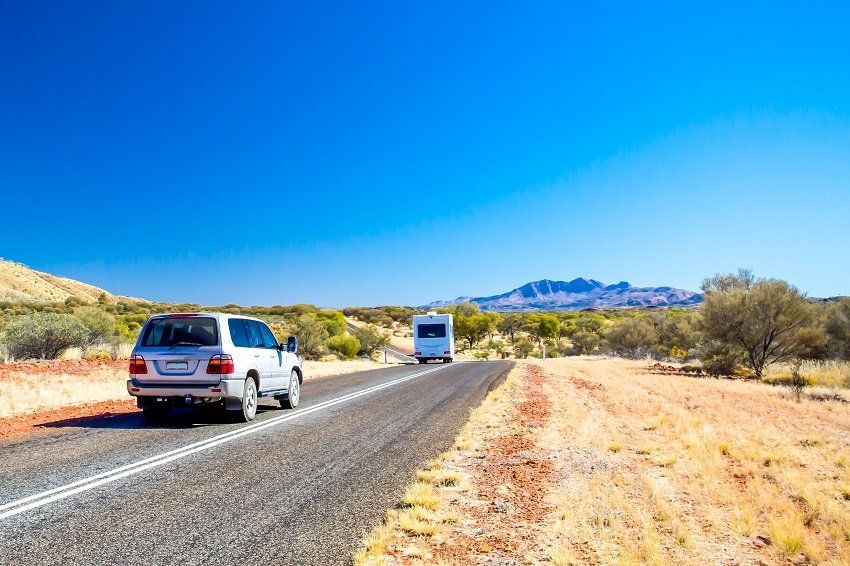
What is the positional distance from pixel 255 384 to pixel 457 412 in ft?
14.3

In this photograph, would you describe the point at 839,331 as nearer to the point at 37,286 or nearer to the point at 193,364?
the point at 193,364

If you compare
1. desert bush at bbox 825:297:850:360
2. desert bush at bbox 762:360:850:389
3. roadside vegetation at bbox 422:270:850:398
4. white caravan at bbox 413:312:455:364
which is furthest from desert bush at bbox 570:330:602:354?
desert bush at bbox 762:360:850:389

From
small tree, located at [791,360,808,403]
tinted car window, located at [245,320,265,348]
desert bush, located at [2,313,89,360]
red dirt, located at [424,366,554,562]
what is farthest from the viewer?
desert bush, located at [2,313,89,360]

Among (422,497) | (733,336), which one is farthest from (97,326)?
(733,336)

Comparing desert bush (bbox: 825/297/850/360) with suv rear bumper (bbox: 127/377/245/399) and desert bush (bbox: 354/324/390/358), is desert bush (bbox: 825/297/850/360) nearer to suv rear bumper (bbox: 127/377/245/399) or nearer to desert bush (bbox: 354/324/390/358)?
desert bush (bbox: 354/324/390/358)

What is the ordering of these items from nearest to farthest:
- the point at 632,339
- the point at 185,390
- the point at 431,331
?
the point at 185,390 → the point at 431,331 → the point at 632,339

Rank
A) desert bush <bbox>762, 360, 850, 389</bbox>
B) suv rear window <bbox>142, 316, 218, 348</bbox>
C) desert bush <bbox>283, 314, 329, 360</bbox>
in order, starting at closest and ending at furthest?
suv rear window <bbox>142, 316, 218, 348</bbox> < desert bush <bbox>762, 360, 850, 389</bbox> < desert bush <bbox>283, 314, 329, 360</bbox>

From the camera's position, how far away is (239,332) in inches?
417

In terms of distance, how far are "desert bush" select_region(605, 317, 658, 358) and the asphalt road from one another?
39.3m

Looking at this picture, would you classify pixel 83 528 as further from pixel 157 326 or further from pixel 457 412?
pixel 457 412

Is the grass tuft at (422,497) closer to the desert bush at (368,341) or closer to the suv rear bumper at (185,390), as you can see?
the suv rear bumper at (185,390)

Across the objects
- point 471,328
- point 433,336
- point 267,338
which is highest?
point 267,338

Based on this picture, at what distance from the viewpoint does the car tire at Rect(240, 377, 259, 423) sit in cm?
1013

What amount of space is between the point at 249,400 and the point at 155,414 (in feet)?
6.92
